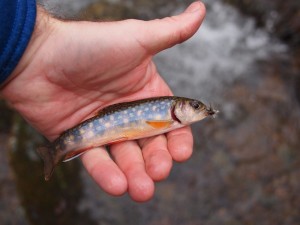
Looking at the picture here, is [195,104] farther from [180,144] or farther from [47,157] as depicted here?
[47,157]

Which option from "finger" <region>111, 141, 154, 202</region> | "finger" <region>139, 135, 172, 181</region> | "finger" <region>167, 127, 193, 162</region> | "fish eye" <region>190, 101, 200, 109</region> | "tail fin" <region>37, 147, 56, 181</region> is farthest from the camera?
"fish eye" <region>190, 101, 200, 109</region>

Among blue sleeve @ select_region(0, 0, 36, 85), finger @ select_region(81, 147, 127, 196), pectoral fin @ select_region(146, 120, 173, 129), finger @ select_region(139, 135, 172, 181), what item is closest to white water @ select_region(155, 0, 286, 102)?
pectoral fin @ select_region(146, 120, 173, 129)

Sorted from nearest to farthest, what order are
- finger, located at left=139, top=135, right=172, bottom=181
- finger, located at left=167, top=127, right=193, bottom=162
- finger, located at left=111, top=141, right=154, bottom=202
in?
finger, located at left=111, top=141, right=154, bottom=202
finger, located at left=139, top=135, right=172, bottom=181
finger, located at left=167, top=127, right=193, bottom=162

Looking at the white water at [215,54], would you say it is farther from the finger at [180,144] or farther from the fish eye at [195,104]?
the finger at [180,144]

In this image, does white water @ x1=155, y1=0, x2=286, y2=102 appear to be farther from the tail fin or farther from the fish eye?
the tail fin

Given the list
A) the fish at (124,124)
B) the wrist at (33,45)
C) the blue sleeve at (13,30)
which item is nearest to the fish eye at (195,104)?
the fish at (124,124)

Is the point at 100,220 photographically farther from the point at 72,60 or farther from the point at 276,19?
the point at 276,19

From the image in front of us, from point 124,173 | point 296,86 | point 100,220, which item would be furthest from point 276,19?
point 124,173
